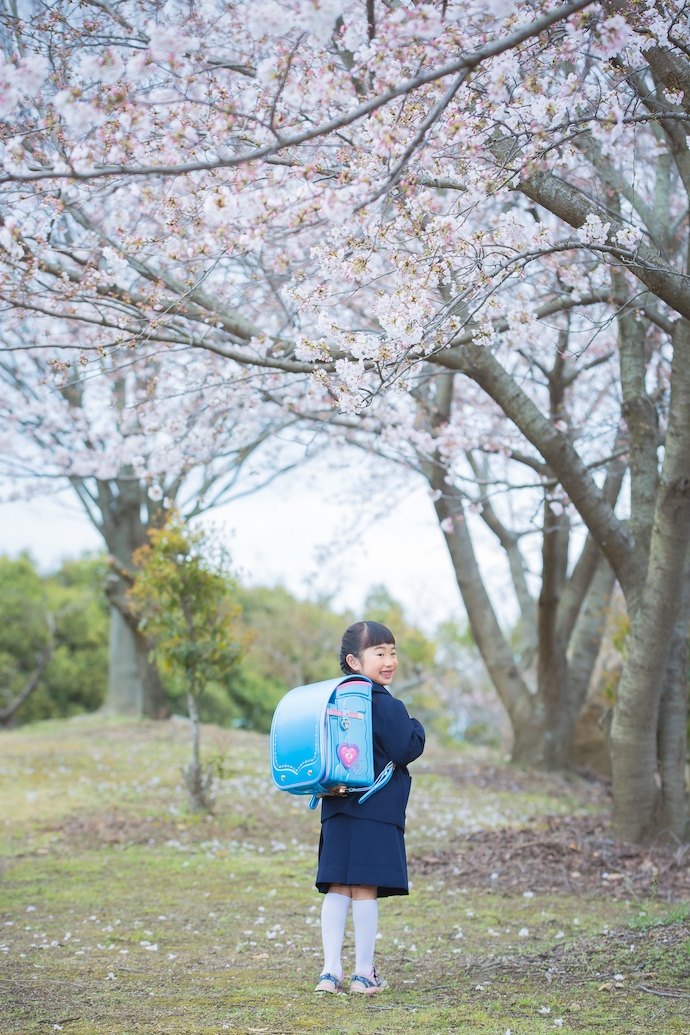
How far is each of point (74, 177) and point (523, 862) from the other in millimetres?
4633

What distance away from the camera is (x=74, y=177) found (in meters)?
2.27

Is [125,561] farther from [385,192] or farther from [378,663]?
[385,192]

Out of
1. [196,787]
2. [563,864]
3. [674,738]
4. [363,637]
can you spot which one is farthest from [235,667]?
[363,637]

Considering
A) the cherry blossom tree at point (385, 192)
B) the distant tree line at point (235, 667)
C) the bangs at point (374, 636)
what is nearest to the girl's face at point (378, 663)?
the bangs at point (374, 636)

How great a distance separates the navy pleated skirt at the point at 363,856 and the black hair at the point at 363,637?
22.0 inches

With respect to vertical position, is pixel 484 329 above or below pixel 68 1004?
above

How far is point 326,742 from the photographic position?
8.77ft

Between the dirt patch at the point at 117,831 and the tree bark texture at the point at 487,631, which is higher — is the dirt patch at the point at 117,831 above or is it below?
below

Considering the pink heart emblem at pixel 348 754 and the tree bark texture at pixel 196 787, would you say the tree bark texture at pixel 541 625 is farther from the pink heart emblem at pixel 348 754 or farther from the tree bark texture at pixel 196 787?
the pink heart emblem at pixel 348 754

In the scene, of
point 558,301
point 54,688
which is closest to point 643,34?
point 558,301

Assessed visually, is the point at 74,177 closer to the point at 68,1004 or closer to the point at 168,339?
the point at 168,339

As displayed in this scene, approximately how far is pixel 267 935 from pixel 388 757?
143 centimetres

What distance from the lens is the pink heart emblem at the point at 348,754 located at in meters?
2.71

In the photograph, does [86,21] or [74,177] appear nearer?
[74,177]
